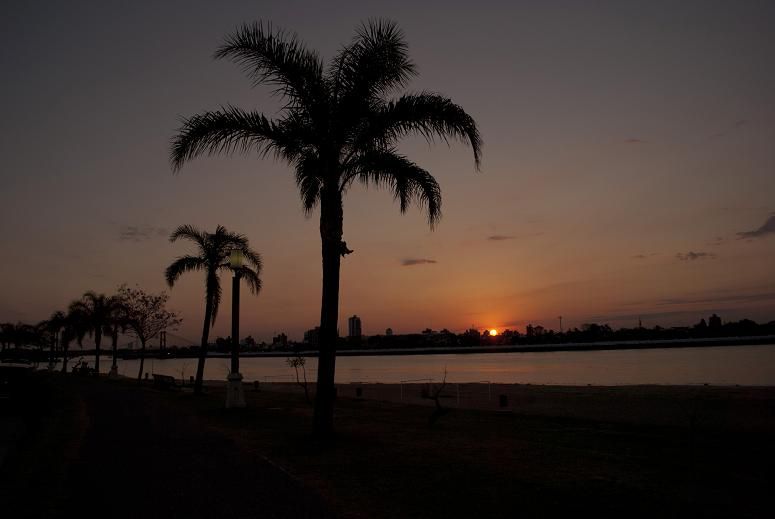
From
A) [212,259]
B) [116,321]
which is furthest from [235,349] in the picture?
[116,321]

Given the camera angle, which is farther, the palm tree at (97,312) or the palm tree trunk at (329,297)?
the palm tree at (97,312)

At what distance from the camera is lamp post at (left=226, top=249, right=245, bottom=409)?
22734mm

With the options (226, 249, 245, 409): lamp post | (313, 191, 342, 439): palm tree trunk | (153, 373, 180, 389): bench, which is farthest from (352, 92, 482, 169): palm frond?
(153, 373, 180, 389): bench

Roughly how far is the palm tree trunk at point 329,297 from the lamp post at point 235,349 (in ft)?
29.2

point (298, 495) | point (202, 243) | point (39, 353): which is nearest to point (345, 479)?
point (298, 495)

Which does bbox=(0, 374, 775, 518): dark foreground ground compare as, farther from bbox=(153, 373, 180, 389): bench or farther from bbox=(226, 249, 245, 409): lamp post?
bbox=(153, 373, 180, 389): bench

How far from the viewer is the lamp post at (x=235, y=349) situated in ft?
74.6

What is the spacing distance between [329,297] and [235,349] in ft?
45.3

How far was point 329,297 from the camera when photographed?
1465cm

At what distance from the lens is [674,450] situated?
41.5 feet

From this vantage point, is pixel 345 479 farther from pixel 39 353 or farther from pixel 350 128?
pixel 39 353

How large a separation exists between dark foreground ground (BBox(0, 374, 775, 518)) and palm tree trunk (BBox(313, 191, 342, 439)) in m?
1.05

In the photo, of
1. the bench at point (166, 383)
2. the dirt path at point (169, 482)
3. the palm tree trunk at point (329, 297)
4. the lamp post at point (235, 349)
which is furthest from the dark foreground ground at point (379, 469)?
the bench at point (166, 383)

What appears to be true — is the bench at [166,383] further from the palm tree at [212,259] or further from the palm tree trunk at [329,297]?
the palm tree trunk at [329,297]
